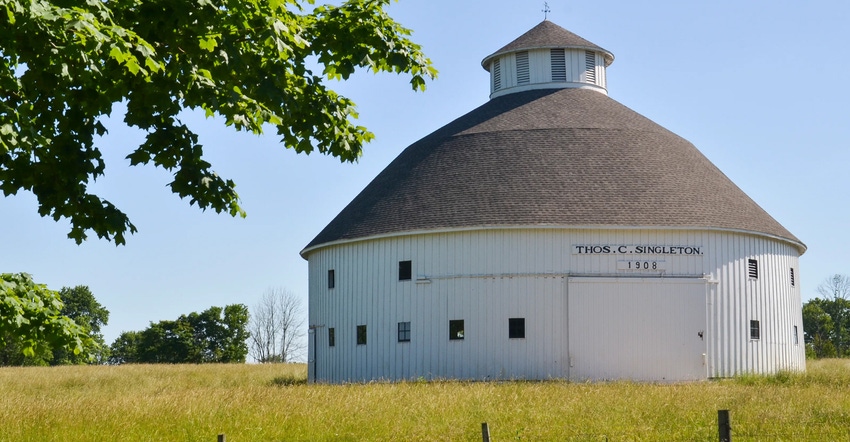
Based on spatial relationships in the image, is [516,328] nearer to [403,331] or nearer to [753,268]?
[403,331]

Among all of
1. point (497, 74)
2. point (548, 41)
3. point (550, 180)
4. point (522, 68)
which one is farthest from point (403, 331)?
point (548, 41)

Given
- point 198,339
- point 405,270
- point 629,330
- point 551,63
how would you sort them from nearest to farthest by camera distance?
point 629,330 → point 405,270 → point 551,63 → point 198,339

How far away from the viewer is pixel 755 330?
30156mm

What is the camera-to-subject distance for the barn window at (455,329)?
96.5 ft

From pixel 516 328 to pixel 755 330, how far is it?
6944 millimetres

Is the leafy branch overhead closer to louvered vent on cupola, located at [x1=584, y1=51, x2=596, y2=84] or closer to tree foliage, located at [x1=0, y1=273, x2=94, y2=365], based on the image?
tree foliage, located at [x1=0, y1=273, x2=94, y2=365]

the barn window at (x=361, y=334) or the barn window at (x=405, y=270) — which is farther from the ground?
the barn window at (x=405, y=270)

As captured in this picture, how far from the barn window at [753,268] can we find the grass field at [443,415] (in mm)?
6712

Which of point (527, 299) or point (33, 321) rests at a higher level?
point (527, 299)

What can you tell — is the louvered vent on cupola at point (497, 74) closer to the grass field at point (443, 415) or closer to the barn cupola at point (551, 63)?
the barn cupola at point (551, 63)

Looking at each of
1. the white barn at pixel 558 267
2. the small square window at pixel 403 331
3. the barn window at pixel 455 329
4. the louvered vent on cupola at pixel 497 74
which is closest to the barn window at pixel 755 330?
the white barn at pixel 558 267

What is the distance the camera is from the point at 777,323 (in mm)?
30969

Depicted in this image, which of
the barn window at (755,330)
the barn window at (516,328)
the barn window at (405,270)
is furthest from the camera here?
the barn window at (405,270)

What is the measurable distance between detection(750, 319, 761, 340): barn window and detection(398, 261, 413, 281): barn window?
967 cm
